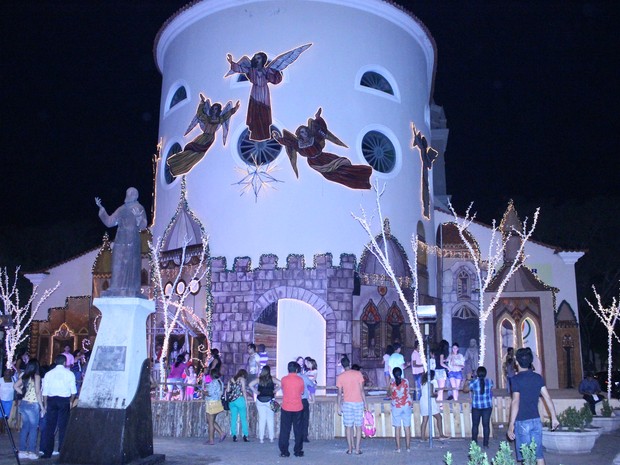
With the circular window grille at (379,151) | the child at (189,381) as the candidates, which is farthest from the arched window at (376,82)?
the child at (189,381)

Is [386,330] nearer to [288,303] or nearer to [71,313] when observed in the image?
[288,303]

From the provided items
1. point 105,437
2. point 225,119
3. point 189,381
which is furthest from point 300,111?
point 105,437

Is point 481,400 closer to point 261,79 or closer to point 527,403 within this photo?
point 527,403

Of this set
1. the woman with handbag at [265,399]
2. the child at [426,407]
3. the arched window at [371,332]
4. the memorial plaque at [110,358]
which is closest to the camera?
the memorial plaque at [110,358]

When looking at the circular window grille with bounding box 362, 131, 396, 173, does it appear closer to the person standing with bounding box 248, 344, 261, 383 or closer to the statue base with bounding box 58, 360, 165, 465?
the person standing with bounding box 248, 344, 261, 383

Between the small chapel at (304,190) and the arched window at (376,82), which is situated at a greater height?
the arched window at (376,82)

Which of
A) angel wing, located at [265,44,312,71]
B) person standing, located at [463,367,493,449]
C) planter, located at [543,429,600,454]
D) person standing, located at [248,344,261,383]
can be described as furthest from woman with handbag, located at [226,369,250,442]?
angel wing, located at [265,44,312,71]

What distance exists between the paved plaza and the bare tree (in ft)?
25.8

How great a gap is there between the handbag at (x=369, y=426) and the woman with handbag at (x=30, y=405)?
21.2 ft

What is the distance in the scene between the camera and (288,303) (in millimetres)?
21000

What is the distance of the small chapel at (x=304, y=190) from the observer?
68.5ft

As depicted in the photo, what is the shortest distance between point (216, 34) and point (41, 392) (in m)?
15.5

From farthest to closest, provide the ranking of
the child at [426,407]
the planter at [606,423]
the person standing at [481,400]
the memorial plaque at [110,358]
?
the planter at [606,423] → the child at [426,407] → the person standing at [481,400] → the memorial plaque at [110,358]

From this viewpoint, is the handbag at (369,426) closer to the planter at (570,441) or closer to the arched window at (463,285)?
the planter at (570,441)
